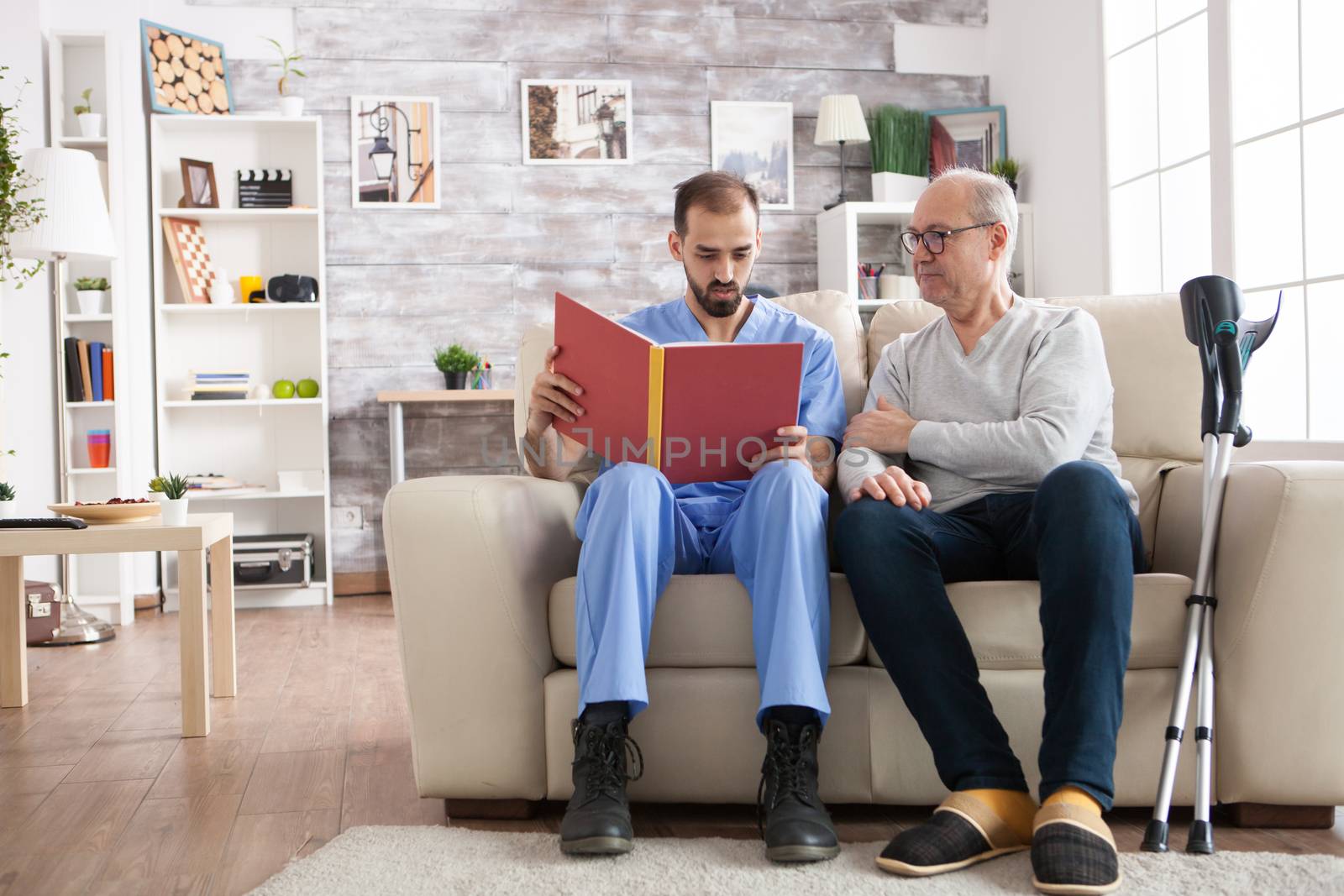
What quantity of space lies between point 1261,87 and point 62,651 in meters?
4.01

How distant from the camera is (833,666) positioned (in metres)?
1.87

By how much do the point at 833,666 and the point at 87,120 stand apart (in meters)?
3.71

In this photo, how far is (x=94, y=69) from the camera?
14.3 feet

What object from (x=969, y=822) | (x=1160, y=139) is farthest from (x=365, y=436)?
(x=969, y=822)

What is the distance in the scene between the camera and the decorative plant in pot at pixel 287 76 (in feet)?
14.7

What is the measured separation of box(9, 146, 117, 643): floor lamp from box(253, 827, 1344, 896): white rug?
2602mm

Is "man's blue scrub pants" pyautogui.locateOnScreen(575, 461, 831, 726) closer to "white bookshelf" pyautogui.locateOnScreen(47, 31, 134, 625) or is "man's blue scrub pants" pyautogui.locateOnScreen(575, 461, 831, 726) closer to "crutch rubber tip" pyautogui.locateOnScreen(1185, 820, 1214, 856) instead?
"crutch rubber tip" pyautogui.locateOnScreen(1185, 820, 1214, 856)

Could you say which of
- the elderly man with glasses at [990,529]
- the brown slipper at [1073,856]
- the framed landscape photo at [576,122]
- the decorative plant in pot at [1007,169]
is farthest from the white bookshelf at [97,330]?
the brown slipper at [1073,856]

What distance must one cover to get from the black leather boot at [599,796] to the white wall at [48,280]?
3.09 m

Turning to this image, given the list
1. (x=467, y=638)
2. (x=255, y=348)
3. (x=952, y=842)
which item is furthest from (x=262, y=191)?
(x=952, y=842)

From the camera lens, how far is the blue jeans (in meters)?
1.59

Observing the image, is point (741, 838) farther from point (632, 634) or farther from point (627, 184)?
point (627, 184)

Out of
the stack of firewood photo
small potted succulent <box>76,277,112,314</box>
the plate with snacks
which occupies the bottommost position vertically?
the plate with snacks

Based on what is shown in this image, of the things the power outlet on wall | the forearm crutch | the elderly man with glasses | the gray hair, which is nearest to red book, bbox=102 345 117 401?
the power outlet on wall
